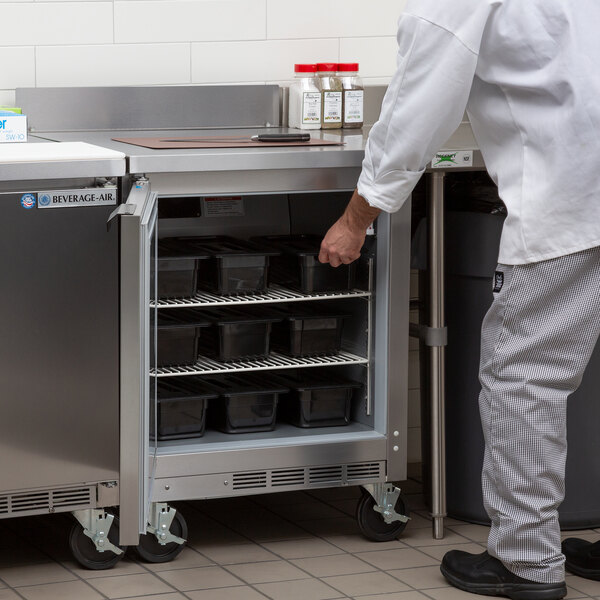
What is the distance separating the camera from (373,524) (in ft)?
A: 10.5

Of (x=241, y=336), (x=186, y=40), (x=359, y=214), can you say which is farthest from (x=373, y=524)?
(x=186, y=40)

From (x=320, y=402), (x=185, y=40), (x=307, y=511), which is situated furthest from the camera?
(x=185, y=40)

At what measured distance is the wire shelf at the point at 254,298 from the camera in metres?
3.04

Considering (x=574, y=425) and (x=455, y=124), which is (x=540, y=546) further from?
(x=455, y=124)

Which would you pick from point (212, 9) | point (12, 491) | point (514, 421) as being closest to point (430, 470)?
point (514, 421)

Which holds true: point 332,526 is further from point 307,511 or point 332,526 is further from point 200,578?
point 200,578

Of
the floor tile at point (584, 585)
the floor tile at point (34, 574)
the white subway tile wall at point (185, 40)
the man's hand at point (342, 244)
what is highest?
the white subway tile wall at point (185, 40)

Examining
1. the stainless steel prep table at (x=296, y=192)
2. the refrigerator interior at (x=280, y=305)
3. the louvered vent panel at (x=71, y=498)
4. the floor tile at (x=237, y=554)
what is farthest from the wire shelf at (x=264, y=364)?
the floor tile at (x=237, y=554)

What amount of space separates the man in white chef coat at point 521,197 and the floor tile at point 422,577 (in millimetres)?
38

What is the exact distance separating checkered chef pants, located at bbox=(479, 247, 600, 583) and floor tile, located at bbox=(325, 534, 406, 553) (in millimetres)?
431

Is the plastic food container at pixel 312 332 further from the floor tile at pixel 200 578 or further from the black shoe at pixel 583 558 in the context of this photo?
the black shoe at pixel 583 558

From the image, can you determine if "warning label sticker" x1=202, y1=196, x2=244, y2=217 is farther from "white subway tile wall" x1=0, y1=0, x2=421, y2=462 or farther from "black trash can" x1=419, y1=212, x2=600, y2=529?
"black trash can" x1=419, y1=212, x2=600, y2=529

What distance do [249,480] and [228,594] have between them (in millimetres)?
333

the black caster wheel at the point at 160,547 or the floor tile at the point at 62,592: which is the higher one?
the black caster wheel at the point at 160,547
